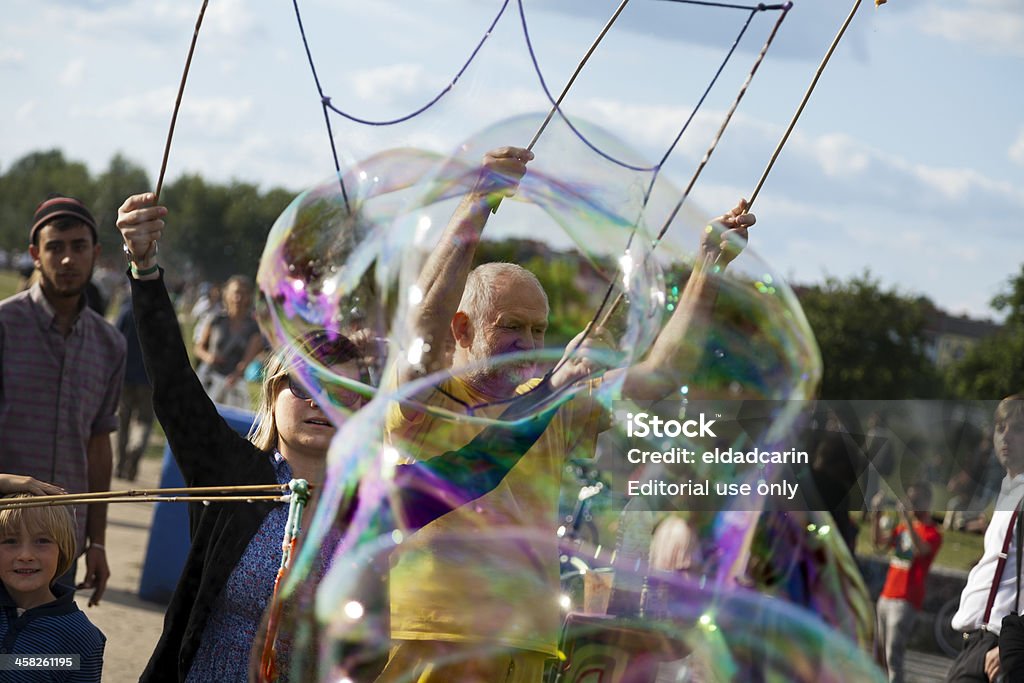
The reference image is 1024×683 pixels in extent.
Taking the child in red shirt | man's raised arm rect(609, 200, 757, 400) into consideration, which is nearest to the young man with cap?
man's raised arm rect(609, 200, 757, 400)

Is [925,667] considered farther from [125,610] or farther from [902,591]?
[125,610]

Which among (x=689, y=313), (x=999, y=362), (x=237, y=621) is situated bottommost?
(x=237, y=621)

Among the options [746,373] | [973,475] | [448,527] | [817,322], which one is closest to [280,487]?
[448,527]

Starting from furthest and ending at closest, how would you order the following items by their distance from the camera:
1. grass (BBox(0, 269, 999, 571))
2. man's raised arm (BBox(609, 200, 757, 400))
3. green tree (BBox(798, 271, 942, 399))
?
green tree (BBox(798, 271, 942, 399)) → grass (BBox(0, 269, 999, 571)) → man's raised arm (BBox(609, 200, 757, 400))

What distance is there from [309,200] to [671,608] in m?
1.81

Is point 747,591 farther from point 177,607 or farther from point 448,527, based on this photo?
point 177,607

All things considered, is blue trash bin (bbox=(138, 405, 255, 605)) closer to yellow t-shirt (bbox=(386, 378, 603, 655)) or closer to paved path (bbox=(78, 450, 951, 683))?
paved path (bbox=(78, 450, 951, 683))

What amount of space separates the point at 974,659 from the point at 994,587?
256 millimetres

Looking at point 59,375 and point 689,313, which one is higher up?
point 689,313

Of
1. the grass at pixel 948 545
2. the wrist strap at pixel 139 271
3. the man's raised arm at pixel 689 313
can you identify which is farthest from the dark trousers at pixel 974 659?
the grass at pixel 948 545

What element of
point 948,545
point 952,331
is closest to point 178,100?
point 948,545

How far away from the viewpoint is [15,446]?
15.5 feet

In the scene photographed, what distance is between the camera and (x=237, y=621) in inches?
124

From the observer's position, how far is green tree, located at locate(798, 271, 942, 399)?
6300 centimetres
